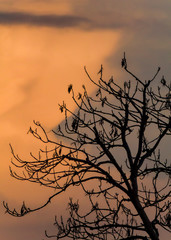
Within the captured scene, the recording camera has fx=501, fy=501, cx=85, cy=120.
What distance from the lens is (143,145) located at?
11.7m

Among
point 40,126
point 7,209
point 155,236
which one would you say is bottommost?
point 155,236

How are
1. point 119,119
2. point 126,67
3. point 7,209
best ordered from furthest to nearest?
point 7,209 < point 119,119 < point 126,67

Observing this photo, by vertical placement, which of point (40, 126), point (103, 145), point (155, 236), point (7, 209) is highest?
point (40, 126)

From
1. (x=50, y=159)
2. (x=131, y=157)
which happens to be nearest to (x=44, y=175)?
(x=50, y=159)

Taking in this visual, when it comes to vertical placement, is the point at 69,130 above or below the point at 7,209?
above

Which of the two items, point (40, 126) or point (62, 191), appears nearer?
point (62, 191)

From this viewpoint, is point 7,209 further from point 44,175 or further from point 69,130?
point 69,130

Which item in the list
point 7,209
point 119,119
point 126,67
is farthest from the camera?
point 7,209

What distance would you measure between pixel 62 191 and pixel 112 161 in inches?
54.4

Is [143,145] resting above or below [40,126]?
below

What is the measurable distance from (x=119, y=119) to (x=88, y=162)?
1286 mm

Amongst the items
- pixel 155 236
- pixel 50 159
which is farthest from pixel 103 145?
pixel 155 236

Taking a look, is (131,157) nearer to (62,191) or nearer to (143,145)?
(143,145)

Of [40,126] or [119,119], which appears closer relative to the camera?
[119,119]
